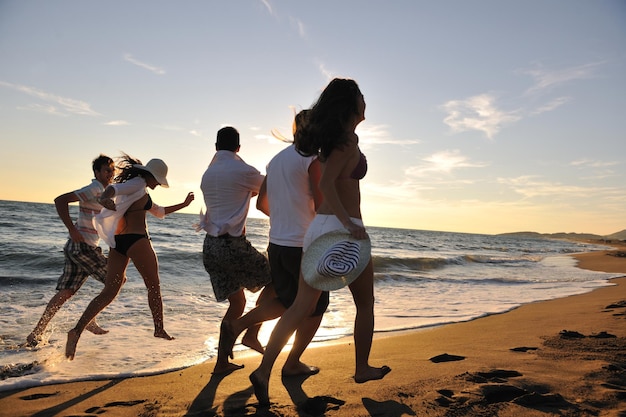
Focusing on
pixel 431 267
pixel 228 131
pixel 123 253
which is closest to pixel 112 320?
pixel 123 253

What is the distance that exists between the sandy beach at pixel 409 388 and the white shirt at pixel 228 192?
42.6 inches

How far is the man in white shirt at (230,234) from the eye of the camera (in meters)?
3.63

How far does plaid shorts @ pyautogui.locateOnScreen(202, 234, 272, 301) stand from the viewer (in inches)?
143

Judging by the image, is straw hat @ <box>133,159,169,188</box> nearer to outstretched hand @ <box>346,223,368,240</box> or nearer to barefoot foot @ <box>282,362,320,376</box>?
barefoot foot @ <box>282,362,320,376</box>

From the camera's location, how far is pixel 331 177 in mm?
2729

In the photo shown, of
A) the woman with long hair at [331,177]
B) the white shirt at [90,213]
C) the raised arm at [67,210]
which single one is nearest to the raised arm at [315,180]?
the woman with long hair at [331,177]

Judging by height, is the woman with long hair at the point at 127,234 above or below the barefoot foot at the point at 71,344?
above

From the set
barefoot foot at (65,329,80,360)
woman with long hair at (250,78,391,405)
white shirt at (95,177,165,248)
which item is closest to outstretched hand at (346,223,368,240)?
woman with long hair at (250,78,391,405)

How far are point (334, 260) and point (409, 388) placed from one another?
974 mm

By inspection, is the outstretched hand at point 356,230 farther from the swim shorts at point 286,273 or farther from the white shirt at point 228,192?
the white shirt at point 228,192

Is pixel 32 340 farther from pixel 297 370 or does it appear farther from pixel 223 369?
pixel 297 370

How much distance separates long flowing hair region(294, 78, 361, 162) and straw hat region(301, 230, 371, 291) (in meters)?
0.47

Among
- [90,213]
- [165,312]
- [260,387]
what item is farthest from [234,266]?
[165,312]

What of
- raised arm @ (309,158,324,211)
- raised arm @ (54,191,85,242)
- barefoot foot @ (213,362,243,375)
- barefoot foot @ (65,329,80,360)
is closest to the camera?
raised arm @ (309,158,324,211)
